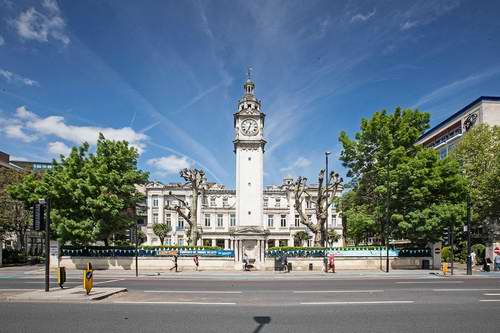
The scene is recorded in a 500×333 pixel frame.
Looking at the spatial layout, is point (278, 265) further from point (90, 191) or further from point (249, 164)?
point (90, 191)

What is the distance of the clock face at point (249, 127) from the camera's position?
36844 mm

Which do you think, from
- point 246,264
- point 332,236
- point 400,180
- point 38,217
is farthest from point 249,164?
point 332,236

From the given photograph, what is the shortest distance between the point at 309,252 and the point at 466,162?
20556mm

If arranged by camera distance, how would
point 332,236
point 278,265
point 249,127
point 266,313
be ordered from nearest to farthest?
point 266,313 < point 278,265 < point 249,127 < point 332,236

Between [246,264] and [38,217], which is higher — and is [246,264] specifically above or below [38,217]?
below

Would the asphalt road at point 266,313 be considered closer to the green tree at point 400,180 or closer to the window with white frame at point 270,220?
the green tree at point 400,180

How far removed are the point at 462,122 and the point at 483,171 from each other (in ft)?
70.7

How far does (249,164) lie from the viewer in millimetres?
36531

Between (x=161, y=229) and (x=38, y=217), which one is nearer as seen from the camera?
(x=38, y=217)

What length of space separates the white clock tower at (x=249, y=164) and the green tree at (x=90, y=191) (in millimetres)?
9019

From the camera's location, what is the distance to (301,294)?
16.5 m

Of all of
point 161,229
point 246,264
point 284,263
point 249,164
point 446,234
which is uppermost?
point 249,164

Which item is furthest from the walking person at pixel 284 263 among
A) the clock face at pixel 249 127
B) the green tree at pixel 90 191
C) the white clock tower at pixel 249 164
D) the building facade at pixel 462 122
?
the building facade at pixel 462 122

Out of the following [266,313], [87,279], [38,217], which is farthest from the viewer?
[38,217]
